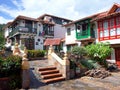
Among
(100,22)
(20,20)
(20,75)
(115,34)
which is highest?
(20,20)

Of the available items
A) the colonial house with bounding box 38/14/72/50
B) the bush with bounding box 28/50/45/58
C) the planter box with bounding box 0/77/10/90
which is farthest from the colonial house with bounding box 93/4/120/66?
the planter box with bounding box 0/77/10/90

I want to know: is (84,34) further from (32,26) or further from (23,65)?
(23,65)

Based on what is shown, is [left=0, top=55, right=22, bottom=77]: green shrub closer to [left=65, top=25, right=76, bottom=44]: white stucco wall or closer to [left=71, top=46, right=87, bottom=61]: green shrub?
[left=71, top=46, right=87, bottom=61]: green shrub

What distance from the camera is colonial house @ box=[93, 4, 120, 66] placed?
60.1ft

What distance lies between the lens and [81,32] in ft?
77.2

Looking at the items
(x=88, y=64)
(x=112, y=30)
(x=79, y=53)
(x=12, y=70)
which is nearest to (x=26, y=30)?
(x=79, y=53)

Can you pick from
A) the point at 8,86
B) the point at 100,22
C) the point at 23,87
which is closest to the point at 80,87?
the point at 23,87

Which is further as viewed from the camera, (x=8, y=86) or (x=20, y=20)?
(x=20, y=20)

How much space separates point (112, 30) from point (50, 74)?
1016 centimetres

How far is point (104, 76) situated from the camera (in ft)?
44.5

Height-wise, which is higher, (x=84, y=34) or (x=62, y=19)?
(x=62, y=19)

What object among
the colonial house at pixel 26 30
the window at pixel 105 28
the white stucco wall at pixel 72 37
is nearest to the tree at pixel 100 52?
the window at pixel 105 28

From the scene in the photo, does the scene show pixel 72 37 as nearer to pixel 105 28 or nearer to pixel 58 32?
pixel 105 28

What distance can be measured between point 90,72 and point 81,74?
82 centimetres
